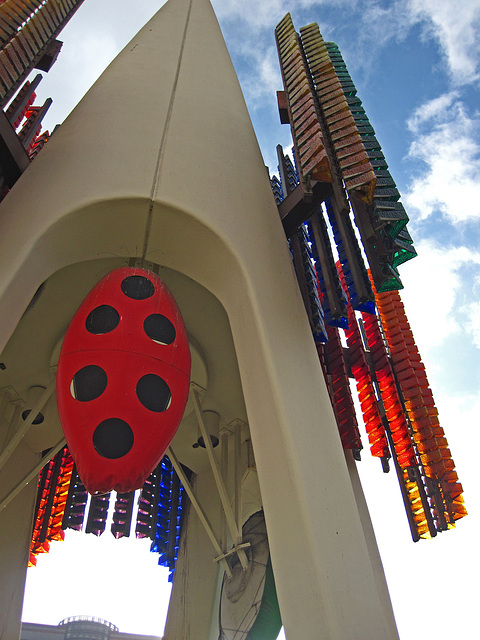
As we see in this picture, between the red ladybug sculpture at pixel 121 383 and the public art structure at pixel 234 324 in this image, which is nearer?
the red ladybug sculpture at pixel 121 383

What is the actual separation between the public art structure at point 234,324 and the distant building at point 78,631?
27070mm

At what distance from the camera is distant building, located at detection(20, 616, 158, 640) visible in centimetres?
3073

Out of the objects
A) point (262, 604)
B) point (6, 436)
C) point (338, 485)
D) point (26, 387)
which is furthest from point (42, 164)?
point (262, 604)

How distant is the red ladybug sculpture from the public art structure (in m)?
0.11

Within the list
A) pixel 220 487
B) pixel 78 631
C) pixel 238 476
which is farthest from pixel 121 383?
pixel 78 631

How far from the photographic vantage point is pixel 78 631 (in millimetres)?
33500

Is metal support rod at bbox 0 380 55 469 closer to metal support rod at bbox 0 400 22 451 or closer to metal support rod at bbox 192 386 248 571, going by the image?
metal support rod at bbox 0 400 22 451

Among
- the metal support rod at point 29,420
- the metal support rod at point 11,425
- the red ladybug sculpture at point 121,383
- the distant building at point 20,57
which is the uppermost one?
the distant building at point 20,57

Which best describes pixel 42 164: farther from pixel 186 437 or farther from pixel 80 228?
pixel 186 437

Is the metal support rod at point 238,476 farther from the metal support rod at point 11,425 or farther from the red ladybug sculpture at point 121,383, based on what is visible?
the metal support rod at point 11,425

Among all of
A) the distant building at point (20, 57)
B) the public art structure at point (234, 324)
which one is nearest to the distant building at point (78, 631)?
the public art structure at point (234, 324)

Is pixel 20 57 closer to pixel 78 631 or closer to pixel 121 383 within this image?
pixel 121 383

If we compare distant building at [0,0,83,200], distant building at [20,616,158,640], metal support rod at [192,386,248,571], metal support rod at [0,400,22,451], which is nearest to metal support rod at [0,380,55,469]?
metal support rod at [0,400,22,451]

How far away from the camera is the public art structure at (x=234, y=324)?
4953mm
